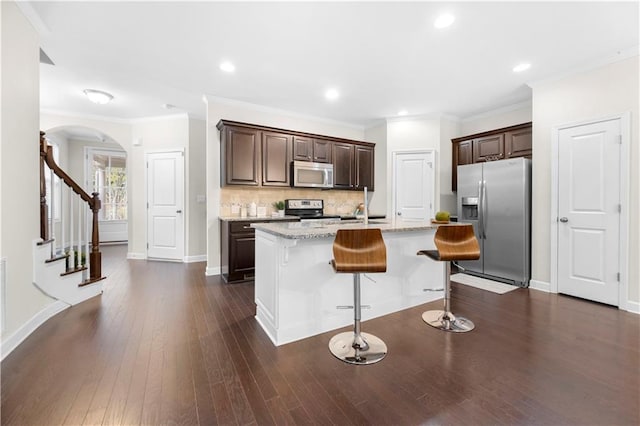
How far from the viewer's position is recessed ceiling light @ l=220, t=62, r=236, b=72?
10.6ft

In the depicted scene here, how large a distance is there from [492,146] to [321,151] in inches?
113

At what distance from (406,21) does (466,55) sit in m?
1.02

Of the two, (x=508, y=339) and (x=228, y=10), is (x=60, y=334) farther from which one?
(x=508, y=339)

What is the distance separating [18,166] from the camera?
223 centimetres

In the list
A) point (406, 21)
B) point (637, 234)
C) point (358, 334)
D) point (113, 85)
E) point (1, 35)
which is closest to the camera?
point (1, 35)

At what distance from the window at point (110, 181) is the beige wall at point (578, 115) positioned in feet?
28.5

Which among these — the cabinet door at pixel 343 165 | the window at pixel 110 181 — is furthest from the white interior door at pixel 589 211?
the window at pixel 110 181

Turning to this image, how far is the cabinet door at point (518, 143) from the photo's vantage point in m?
4.01

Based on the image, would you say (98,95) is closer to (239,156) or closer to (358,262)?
(239,156)

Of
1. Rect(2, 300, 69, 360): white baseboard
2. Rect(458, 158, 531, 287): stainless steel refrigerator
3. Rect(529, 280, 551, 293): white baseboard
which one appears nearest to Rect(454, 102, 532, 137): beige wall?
Rect(458, 158, 531, 287): stainless steel refrigerator

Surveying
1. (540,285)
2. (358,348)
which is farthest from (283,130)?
(540,285)

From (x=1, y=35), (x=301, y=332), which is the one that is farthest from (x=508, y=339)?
(x=1, y=35)

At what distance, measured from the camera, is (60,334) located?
91.4 inches

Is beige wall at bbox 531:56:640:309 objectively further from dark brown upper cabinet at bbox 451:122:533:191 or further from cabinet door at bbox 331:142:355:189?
cabinet door at bbox 331:142:355:189
